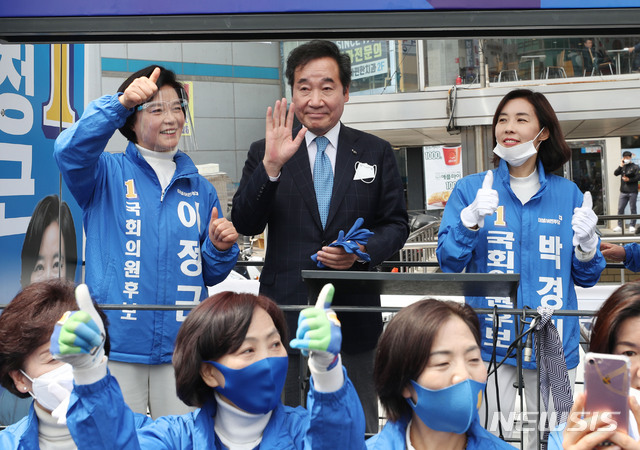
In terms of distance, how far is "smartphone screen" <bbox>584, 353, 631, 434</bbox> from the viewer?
145 cm

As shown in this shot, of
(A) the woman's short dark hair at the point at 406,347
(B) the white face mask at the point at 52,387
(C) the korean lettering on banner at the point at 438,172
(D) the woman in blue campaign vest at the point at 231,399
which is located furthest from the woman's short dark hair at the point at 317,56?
(C) the korean lettering on banner at the point at 438,172

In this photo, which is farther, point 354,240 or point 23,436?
point 354,240

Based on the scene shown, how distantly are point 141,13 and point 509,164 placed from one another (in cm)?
167

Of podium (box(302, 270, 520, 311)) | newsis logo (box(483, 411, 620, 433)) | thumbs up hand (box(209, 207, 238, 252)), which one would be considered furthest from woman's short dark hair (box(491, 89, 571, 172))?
thumbs up hand (box(209, 207, 238, 252))

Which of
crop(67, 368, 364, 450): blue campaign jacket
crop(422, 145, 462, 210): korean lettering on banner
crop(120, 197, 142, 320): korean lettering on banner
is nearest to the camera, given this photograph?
crop(67, 368, 364, 450): blue campaign jacket

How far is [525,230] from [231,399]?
1.51 meters

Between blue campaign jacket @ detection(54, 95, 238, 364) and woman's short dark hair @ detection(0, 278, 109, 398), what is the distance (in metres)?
0.48

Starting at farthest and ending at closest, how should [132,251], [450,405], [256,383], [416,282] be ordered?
[132,251] → [416,282] → [256,383] → [450,405]

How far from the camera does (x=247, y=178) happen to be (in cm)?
315

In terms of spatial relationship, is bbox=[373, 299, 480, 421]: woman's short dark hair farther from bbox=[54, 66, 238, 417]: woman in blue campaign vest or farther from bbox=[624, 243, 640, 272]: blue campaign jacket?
bbox=[624, 243, 640, 272]: blue campaign jacket

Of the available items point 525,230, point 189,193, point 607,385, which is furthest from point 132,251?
point 607,385

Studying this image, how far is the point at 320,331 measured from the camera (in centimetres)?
152

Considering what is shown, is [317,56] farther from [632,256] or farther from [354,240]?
[632,256]

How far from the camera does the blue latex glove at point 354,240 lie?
9.12 ft
